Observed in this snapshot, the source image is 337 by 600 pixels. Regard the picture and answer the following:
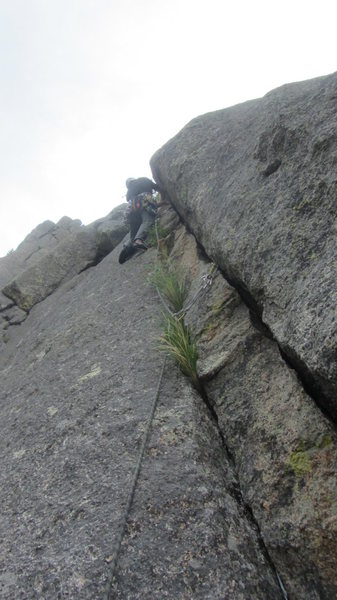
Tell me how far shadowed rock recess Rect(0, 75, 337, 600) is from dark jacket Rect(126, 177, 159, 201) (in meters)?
3.46

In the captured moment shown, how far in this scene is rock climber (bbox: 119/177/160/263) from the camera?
744 cm

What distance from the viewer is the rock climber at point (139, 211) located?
7.44m

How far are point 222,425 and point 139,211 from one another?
571cm

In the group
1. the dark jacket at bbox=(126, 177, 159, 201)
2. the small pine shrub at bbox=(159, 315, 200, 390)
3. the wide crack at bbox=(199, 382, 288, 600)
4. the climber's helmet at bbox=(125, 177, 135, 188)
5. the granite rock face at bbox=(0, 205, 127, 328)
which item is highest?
the climber's helmet at bbox=(125, 177, 135, 188)

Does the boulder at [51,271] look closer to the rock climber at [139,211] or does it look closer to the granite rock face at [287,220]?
the rock climber at [139,211]

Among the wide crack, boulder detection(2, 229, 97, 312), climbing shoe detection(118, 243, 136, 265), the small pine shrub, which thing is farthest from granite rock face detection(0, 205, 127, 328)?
the wide crack

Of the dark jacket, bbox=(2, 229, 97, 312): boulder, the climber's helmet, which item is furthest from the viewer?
bbox=(2, 229, 97, 312): boulder

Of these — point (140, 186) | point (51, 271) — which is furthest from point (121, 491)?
point (51, 271)

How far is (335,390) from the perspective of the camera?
7.39 feet

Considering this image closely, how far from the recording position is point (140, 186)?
841 centimetres

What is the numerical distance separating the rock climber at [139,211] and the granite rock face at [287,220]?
269 cm

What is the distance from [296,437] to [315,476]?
10.1 inches

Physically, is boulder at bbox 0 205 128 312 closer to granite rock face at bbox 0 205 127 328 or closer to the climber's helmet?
granite rock face at bbox 0 205 127 328

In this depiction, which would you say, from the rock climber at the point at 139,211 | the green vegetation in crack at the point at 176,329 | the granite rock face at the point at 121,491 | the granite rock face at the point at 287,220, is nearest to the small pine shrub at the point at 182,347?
the green vegetation in crack at the point at 176,329
